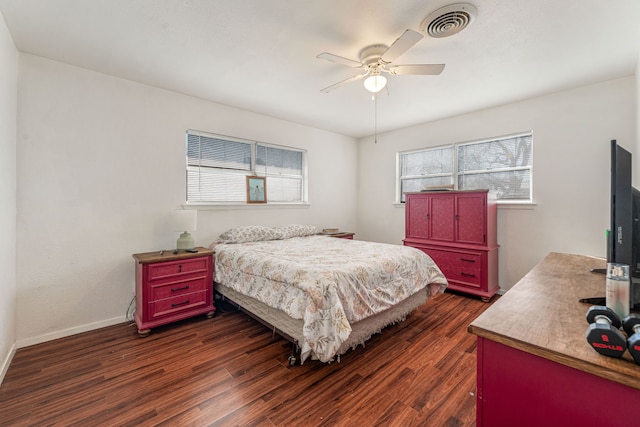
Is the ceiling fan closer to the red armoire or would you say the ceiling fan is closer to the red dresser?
the red armoire

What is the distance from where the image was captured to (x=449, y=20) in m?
1.93

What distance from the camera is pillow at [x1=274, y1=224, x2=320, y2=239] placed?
3.91 metres

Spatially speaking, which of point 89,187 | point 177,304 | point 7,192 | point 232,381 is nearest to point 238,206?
point 177,304

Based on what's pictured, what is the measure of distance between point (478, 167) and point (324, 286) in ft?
10.9

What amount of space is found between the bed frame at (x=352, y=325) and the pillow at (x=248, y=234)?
2.31ft

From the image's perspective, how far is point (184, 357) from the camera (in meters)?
2.23

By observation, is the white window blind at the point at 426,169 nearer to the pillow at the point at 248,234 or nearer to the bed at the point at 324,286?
the bed at the point at 324,286

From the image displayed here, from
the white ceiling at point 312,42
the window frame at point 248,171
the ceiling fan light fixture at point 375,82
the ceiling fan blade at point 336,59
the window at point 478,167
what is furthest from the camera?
the window at point 478,167

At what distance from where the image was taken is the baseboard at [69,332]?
2.41 m

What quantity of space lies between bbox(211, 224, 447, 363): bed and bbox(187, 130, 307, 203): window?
2.31ft

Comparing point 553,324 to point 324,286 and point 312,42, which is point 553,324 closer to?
point 324,286

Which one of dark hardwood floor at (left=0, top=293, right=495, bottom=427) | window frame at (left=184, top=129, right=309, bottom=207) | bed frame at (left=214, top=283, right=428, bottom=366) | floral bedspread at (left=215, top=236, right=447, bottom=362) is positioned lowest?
dark hardwood floor at (left=0, top=293, right=495, bottom=427)

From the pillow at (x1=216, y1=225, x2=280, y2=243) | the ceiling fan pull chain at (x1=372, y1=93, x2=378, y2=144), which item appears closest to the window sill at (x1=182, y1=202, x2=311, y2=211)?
the pillow at (x1=216, y1=225, x2=280, y2=243)

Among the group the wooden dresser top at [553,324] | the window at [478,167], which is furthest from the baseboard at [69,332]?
the window at [478,167]
